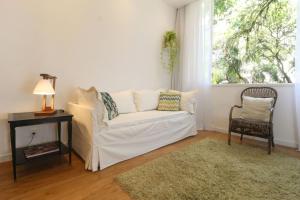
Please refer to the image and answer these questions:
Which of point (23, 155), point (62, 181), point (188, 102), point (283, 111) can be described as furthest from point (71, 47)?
point (283, 111)

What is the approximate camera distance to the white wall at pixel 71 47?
211 centimetres

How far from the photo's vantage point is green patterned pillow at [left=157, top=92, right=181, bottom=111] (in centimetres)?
319

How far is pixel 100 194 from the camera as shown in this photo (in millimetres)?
1537

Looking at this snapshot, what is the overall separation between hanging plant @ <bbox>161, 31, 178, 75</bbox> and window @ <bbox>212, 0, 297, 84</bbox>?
2.68ft

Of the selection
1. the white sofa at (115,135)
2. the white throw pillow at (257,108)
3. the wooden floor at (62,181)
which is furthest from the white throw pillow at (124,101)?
the white throw pillow at (257,108)

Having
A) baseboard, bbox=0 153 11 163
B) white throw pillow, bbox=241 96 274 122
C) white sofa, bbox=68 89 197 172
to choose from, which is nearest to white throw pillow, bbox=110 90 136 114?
white sofa, bbox=68 89 197 172

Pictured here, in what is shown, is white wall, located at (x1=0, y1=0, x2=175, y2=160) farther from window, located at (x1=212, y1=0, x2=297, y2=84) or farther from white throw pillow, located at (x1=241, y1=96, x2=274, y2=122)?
white throw pillow, located at (x1=241, y1=96, x2=274, y2=122)

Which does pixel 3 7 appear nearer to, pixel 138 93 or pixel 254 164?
pixel 138 93

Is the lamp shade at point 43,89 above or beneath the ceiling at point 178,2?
beneath

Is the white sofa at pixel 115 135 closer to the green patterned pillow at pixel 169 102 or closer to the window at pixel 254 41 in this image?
the green patterned pillow at pixel 169 102

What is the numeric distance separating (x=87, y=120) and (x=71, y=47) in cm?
119

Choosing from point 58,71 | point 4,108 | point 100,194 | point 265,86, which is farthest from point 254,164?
point 4,108

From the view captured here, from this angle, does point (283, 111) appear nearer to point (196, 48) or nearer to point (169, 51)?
point (196, 48)

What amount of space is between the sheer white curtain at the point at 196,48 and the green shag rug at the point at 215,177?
155 cm
